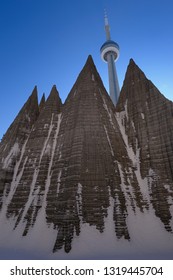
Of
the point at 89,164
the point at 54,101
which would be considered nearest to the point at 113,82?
the point at 54,101

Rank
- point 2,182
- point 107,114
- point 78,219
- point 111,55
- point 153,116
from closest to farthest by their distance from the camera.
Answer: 1. point 78,219
2. point 2,182
3. point 153,116
4. point 107,114
5. point 111,55

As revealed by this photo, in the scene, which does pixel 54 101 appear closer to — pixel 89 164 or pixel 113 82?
pixel 89 164

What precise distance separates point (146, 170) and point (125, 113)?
10.8m

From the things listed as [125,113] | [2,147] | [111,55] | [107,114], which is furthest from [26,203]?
[111,55]

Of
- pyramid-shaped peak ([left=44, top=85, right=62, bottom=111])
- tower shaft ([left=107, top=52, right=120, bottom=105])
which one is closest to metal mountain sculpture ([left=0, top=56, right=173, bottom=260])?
pyramid-shaped peak ([left=44, top=85, right=62, bottom=111])

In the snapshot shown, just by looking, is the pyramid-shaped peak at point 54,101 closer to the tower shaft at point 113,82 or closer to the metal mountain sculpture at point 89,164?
the metal mountain sculpture at point 89,164

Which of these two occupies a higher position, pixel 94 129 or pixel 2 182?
pixel 94 129

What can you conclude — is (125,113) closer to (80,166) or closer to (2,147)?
(80,166)

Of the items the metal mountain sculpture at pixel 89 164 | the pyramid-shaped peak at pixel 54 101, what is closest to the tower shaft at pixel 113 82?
the pyramid-shaped peak at pixel 54 101

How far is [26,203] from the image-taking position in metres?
23.2

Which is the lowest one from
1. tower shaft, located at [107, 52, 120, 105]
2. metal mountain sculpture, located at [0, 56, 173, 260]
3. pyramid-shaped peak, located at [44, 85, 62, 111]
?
metal mountain sculpture, located at [0, 56, 173, 260]

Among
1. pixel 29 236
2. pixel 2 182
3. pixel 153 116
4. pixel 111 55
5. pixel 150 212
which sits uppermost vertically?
pixel 111 55

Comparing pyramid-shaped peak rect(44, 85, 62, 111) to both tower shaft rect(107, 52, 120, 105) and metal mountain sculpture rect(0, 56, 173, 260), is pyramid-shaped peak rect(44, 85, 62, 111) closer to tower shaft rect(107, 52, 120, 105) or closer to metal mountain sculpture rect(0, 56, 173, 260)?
metal mountain sculpture rect(0, 56, 173, 260)

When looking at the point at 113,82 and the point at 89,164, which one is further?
the point at 113,82
